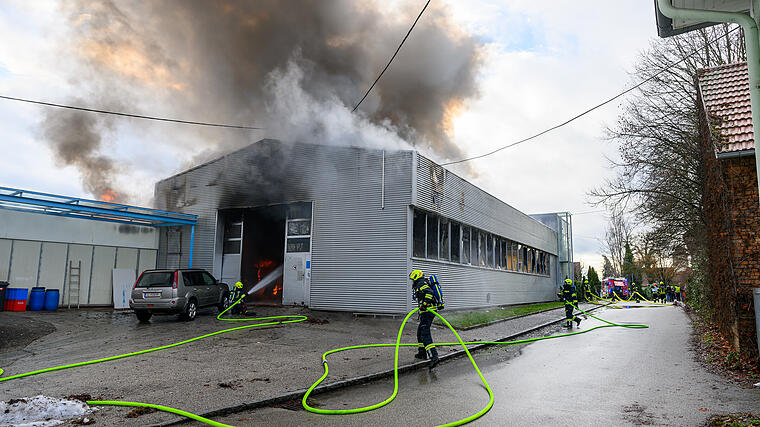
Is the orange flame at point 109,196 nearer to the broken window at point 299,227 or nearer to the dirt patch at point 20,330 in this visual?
the dirt patch at point 20,330

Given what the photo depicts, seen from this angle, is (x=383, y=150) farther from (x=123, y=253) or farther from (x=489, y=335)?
(x=123, y=253)

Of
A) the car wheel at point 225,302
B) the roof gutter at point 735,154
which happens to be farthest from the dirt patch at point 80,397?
the roof gutter at point 735,154

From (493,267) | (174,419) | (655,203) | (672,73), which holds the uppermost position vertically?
(672,73)

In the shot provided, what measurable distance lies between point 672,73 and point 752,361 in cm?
1449

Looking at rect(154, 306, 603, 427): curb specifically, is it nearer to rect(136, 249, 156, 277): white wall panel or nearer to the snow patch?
the snow patch

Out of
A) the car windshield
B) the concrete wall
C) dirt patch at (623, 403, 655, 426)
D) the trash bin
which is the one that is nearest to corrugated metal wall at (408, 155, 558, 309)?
the car windshield

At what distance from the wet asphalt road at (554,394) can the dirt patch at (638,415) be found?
0.01 meters

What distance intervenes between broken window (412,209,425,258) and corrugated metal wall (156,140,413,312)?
631 mm

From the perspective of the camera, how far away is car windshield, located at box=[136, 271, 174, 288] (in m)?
14.3

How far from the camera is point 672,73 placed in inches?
757

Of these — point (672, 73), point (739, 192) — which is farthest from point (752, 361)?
point (672, 73)

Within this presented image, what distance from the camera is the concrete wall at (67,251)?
54.9 ft

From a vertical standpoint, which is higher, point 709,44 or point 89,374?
point 709,44

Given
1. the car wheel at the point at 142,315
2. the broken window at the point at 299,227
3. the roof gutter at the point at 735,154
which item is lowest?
the car wheel at the point at 142,315
